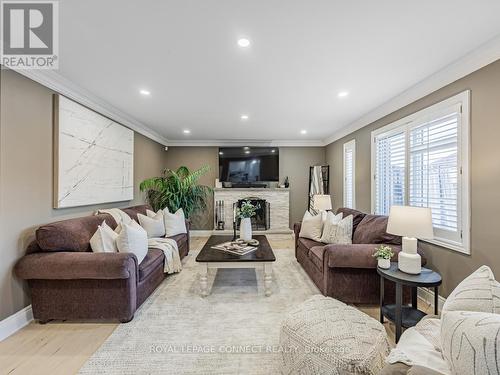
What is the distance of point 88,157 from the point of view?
3.21m

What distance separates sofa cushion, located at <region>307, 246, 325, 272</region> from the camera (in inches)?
113

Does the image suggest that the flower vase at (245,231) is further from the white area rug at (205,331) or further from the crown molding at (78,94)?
the crown molding at (78,94)

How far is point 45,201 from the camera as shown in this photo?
261 cm

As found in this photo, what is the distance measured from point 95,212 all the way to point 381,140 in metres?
4.44

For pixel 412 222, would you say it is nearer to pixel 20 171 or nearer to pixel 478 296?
pixel 478 296

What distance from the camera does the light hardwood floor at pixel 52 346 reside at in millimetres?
1814

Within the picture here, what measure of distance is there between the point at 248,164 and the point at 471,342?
5.70m

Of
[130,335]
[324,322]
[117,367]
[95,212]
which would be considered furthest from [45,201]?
[324,322]

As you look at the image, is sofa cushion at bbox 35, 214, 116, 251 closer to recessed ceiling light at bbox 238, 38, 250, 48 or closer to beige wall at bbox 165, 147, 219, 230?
recessed ceiling light at bbox 238, 38, 250, 48

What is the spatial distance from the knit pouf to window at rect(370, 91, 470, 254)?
5.20ft

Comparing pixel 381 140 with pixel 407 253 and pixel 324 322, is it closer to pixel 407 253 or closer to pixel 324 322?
pixel 407 253

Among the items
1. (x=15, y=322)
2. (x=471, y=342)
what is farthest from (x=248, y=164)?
(x=471, y=342)

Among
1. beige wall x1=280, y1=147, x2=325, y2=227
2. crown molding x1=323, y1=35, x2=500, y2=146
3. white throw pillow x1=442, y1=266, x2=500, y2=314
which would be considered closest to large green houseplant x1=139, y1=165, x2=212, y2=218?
beige wall x1=280, y1=147, x2=325, y2=227

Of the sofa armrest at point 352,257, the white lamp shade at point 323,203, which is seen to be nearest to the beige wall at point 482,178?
the sofa armrest at point 352,257
